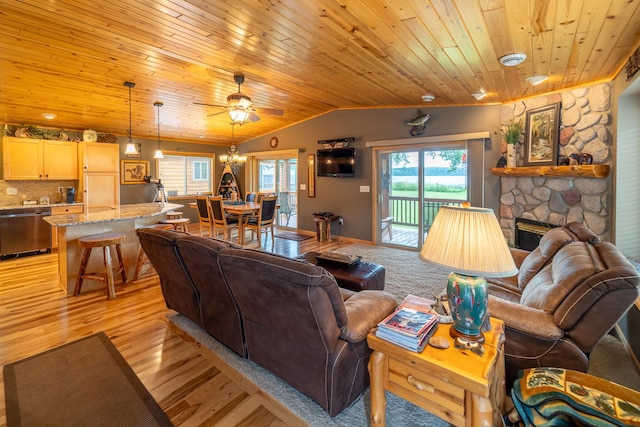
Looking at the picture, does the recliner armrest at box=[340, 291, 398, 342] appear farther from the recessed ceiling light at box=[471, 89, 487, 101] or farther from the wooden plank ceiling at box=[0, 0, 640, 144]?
the recessed ceiling light at box=[471, 89, 487, 101]

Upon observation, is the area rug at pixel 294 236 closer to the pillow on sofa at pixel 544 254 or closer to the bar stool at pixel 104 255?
the bar stool at pixel 104 255

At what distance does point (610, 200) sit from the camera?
3.19 metres

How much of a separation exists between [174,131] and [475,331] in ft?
24.9

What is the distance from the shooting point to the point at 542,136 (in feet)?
12.9

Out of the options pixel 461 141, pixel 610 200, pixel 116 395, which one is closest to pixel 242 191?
pixel 461 141

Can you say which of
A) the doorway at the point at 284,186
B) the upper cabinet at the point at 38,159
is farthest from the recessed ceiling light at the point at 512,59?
the upper cabinet at the point at 38,159

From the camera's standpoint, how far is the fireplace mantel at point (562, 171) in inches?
124

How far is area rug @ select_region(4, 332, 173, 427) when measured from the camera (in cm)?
168

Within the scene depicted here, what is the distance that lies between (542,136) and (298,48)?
3455mm

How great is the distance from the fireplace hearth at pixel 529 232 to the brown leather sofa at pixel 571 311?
227 centimetres

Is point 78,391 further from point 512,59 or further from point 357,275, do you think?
point 512,59

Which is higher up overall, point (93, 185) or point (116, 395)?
point (93, 185)

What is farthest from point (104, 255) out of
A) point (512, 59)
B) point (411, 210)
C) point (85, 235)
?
point (411, 210)

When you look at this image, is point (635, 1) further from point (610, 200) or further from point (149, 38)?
point (149, 38)
